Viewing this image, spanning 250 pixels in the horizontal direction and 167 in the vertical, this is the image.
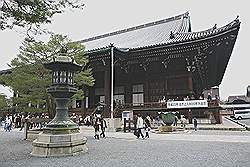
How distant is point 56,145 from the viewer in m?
8.48

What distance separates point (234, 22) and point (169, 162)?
1412 centimetres

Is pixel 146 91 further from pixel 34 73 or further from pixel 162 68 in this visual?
pixel 34 73

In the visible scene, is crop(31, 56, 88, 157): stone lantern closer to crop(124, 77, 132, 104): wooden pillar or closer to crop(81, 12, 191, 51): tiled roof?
crop(124, 77, 132, 104): wooden pillar

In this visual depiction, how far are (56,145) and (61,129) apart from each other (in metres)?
0.68

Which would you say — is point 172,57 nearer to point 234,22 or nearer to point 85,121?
point 234,22

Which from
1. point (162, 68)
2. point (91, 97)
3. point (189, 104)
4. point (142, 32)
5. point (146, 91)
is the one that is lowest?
point (189, 104)

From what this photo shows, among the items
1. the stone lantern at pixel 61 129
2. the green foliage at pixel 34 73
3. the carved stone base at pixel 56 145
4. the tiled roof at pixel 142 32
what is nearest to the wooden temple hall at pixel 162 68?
the green foliage at pixel 34 73

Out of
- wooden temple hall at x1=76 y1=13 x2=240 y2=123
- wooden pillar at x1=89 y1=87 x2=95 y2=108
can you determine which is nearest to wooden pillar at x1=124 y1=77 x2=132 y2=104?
wooden temple hall at x1=76 y1=13 x2=240 y2=123

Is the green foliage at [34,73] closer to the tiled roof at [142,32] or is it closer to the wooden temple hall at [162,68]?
the wooden temple hall at [162,68]

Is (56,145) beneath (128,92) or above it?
beneath

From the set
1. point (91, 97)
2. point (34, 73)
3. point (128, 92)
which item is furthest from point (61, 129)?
point (91, 97)

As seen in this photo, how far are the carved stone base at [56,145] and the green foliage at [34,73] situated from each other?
5473mm

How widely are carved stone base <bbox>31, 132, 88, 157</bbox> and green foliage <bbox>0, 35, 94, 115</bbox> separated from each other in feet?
18.0

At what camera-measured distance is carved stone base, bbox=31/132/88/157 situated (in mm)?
8398
